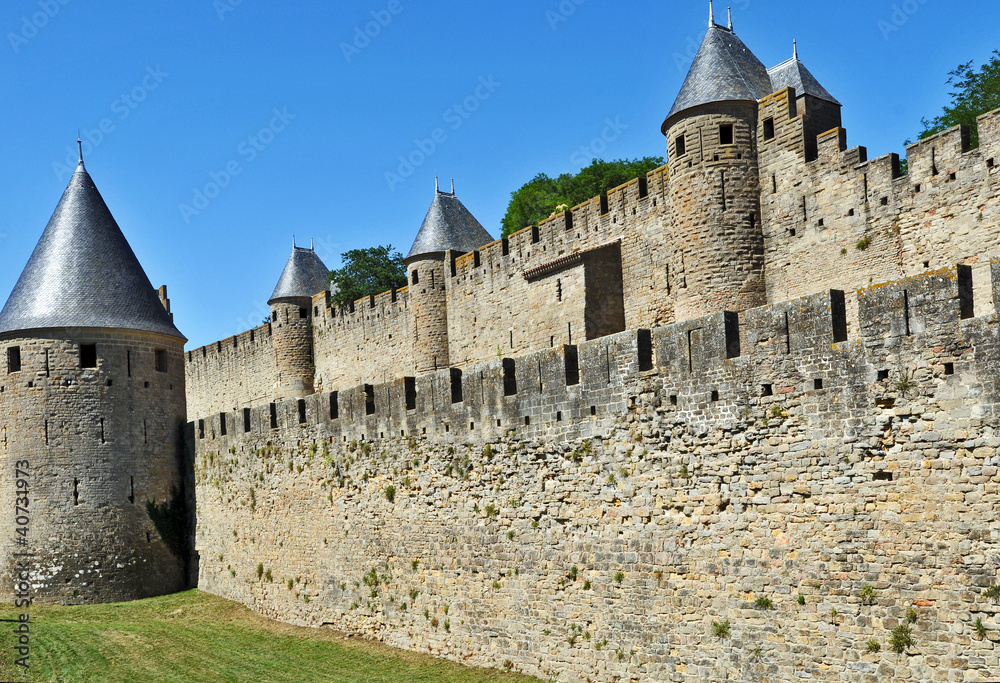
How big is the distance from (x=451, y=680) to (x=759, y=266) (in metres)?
10.9

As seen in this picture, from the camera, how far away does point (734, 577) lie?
34.8ft

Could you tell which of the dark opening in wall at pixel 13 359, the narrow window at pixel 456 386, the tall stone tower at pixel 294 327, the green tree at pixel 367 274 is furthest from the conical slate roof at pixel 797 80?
the green tree at pixel 367 274

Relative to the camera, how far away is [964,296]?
359 inches

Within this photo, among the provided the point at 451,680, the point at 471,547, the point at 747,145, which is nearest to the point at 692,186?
the point at 747,145

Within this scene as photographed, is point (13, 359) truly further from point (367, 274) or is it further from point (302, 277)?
point (367, 274)

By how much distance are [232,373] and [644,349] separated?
95.7 ft

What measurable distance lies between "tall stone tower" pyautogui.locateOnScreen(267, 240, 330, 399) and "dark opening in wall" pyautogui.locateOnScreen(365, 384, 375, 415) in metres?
19.0

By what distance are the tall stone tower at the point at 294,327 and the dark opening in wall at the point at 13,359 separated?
45.6ft

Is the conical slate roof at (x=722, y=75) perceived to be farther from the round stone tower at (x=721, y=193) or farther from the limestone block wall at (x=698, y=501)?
the limestone block wall at (x=698, y=501)

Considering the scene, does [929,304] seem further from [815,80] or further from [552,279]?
[552,279]

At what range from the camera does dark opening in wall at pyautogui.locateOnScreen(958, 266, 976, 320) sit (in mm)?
9055

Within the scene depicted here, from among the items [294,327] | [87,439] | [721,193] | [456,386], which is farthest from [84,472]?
[294,327]

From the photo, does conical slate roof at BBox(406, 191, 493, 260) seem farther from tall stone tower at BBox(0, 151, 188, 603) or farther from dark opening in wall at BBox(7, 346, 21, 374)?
dark opening in wall at BBox(7, 346, 21, 374)

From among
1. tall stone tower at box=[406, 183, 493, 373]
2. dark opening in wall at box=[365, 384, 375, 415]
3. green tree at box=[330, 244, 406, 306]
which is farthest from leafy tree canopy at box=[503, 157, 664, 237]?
dark opening in wall at box=[365, 384, 375, 415]
